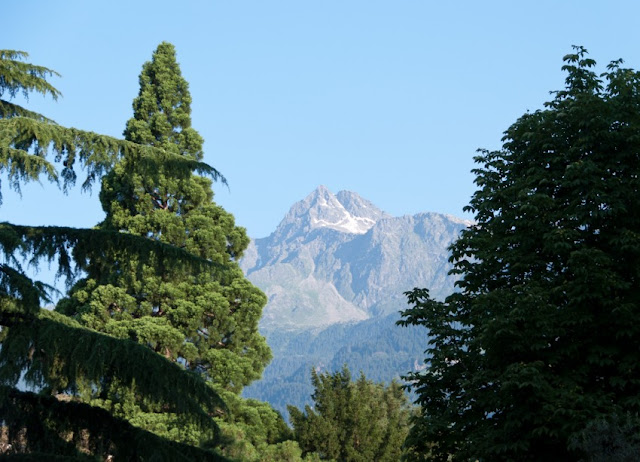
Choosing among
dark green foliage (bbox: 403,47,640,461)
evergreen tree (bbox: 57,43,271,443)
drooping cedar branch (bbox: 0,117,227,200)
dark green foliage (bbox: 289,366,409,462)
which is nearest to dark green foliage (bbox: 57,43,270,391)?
evergreen tree (bbox: 57,43,271,443)

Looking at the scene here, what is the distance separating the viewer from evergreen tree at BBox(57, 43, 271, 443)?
25172 millimetres

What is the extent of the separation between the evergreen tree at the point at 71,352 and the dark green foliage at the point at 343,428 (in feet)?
59.6

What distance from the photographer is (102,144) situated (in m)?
10.4

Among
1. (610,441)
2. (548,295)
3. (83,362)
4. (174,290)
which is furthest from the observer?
(174,290)

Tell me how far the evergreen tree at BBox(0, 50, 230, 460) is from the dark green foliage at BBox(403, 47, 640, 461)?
737 centimetres

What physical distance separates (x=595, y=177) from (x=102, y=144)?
35.1 ft

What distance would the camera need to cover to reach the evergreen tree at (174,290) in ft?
82.6

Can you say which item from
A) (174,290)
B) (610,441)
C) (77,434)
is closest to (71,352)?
(77,434)

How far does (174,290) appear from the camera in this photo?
2581 cm

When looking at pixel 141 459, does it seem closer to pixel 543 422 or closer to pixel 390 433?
pixel 543 422

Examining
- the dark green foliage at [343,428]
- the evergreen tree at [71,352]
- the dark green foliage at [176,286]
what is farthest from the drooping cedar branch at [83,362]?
the dark green foliage at [343,428]

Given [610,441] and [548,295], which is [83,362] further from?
[548,295]

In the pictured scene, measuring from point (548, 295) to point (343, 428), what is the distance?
15.1 m

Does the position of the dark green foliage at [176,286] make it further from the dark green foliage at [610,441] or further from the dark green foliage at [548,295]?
the dark green foliage at [610,441]
